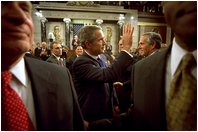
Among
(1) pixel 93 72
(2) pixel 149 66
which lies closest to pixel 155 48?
(1) pixel 93 72

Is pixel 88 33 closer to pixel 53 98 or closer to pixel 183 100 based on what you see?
pixel 53 98

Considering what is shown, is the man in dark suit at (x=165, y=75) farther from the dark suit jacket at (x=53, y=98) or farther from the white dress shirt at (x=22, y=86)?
the white dress shirt at (x=22, y=86)

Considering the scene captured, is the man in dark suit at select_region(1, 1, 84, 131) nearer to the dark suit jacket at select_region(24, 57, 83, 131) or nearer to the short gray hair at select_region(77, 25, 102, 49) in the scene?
the dark suit jacket at select_region(24, 57, 83, 131)

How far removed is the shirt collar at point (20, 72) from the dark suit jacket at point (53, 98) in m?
0.04

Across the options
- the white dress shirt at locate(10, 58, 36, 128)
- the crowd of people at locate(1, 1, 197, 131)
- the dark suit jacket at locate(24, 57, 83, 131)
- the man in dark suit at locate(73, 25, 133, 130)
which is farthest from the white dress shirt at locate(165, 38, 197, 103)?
the man in dark suit at locate(73, 25, 133, 130)

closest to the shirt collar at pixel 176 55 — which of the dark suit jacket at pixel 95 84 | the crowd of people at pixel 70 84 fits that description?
the crowd of people at pixel 70 84

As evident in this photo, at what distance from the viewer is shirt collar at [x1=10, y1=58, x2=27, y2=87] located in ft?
3.53

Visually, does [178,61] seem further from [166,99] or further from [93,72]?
[93,72]

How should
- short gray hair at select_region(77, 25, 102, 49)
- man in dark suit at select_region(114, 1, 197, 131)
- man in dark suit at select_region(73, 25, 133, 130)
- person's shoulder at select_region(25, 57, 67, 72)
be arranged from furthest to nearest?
1. short gray hair at select_region(77, 25, 102, 49)
2. man in dark suit at select_region(73, 25, 133, 130)
3. person's shoulder at select_region(25, 57, 67, 72)
4. man in dark suit at select_region(114, 1, 197, 131)

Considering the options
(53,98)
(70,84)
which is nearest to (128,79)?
(70,84)

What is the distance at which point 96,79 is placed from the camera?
2.20 metres

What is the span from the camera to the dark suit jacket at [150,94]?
1.10m

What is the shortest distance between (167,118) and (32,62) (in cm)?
70

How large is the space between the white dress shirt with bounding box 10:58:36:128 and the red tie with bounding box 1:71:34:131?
0.17 ft
